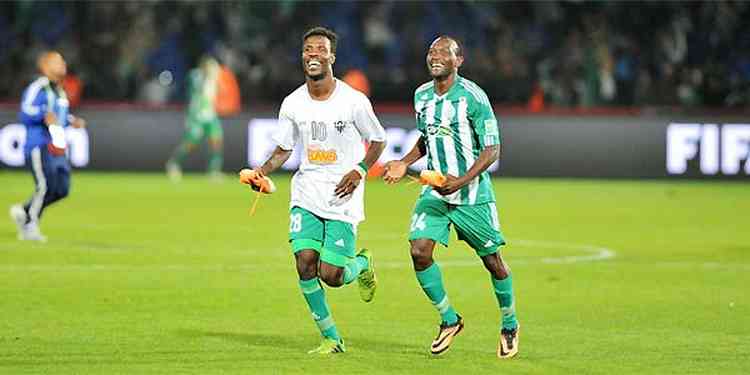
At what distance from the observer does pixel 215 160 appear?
30.1m

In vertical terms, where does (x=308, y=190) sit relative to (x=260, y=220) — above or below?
above

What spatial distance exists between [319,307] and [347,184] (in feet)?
2.65

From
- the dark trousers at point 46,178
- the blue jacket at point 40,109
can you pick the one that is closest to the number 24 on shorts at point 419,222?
the blue jacket at point 40,109

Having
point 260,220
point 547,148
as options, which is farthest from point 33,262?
point 547,148

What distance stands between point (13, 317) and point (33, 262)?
167 inches

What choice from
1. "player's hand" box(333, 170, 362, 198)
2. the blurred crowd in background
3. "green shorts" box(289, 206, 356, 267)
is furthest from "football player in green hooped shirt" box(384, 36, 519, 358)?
the blurred crowd in background

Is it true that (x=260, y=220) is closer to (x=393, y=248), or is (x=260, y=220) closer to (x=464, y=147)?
(x=393, y=248)

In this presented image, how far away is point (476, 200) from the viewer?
10.4 m

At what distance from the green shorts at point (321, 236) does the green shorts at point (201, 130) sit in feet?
63.1

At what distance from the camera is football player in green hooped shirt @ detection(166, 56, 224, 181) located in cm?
2948

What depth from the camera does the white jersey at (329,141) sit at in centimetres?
1035

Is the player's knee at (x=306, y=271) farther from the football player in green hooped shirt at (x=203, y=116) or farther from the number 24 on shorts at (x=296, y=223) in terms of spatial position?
the football player in green hooped shirt at (x=203, y=116)

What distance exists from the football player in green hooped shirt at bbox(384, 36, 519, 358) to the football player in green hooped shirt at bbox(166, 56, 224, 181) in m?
19.3

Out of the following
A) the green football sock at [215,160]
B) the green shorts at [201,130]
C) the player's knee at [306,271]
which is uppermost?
the player's knee at [306,271]
